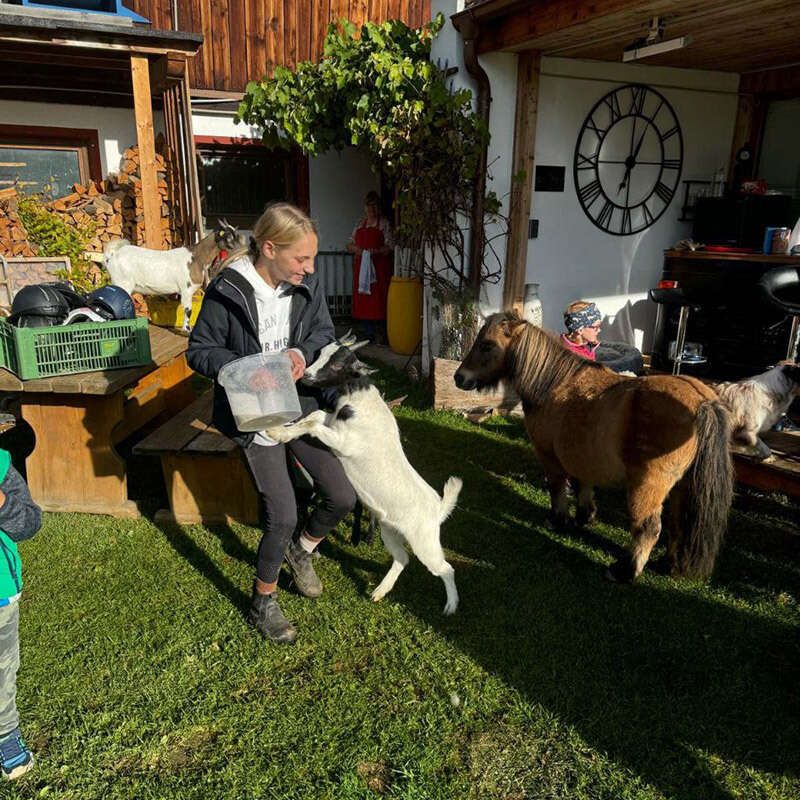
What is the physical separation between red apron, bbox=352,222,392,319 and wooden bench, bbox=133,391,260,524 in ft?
17.4

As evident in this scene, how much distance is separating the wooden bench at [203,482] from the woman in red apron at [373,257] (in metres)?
5.30

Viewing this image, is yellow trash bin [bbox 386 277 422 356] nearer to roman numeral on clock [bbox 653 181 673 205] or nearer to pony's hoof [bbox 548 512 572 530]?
roman numeral on clock [bbox 653 181 673 205]

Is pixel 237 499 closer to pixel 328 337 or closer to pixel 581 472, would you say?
pixel 328 337

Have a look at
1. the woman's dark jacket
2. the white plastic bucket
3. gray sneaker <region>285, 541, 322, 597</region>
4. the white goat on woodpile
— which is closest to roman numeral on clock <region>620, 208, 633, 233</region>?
the white goat on woodpile

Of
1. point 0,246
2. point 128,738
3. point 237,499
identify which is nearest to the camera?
point 128,738

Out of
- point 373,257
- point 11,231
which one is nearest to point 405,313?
point 373,257

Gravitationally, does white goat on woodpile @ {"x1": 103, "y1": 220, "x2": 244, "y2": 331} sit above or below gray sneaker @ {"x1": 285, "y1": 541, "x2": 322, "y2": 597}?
above

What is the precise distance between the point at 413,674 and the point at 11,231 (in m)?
8.90

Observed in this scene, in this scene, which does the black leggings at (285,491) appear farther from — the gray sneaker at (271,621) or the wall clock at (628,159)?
the wall clock at (628,159)

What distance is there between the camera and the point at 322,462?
10.5 ft

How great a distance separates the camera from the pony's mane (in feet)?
13.1

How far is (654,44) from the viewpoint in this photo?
559 centimetres

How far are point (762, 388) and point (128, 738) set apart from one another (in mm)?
3941

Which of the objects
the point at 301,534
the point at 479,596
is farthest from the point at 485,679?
the point at 301,534
